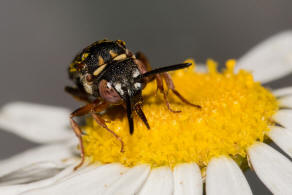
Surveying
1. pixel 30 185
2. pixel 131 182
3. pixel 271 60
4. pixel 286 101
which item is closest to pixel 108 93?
pixel 131 182

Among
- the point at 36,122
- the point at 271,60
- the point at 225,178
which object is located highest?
the point at 271,60

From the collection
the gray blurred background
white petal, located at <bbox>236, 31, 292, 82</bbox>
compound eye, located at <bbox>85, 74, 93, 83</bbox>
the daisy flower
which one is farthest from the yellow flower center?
the gray blurred background

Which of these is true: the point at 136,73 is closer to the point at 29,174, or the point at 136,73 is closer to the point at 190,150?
the point at 190,150

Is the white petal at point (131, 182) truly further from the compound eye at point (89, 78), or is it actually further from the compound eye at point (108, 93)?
the compound eye at point (89, 78)

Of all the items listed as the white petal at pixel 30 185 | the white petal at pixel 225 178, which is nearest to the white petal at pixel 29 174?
the white petal at pixel 30 185

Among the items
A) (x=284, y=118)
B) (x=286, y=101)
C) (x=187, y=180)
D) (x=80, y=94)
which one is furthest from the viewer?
(x=80, y=94)

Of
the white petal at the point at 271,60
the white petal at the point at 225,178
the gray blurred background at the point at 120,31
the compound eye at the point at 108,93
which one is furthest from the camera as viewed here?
the gray blurred background at the point at 120,31

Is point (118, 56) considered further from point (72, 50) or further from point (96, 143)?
point (72, 50)
